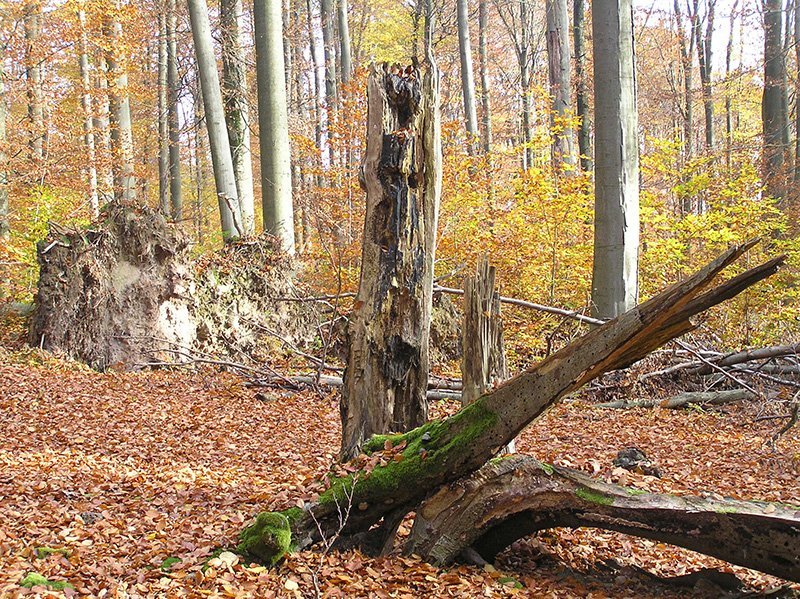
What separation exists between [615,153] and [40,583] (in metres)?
8.06

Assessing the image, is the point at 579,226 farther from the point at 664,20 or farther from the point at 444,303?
the point at 664,20

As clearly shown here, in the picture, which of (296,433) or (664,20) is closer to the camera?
(296,433)

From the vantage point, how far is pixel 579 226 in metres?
13.0

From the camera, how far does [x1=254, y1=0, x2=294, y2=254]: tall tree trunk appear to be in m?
12.9

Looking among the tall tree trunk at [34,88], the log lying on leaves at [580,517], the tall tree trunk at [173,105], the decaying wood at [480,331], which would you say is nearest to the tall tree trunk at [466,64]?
the tall tree trunk at [173,105]

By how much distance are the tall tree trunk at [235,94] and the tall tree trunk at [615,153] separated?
25.8 ft

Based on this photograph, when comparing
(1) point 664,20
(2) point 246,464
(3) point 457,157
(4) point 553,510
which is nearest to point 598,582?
(4) point 553,510

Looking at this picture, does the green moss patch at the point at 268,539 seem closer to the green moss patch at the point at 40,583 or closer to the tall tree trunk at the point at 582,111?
the green moss patch at the point at 40,583

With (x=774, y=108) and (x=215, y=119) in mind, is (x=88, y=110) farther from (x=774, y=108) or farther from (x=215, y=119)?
(x=774, y=108)

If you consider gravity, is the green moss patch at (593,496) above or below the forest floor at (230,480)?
above

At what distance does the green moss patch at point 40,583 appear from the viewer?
3441 mm

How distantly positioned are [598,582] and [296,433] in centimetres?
438

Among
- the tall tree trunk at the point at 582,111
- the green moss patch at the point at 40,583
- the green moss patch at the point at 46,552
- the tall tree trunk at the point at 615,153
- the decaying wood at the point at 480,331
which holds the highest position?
the tall tree trunk at the point at 582,111

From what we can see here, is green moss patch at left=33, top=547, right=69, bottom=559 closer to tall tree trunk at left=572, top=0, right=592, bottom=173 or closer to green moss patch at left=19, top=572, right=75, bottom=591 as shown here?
green moss patch at left=19, top=572, right=75, bottom=591
